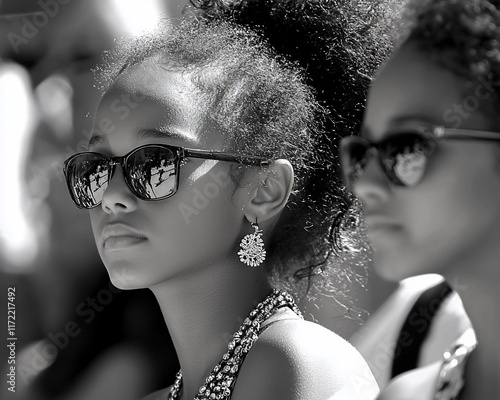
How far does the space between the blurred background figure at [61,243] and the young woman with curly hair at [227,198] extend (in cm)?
99

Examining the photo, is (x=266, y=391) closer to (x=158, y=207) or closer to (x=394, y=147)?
(x=158, y=207)

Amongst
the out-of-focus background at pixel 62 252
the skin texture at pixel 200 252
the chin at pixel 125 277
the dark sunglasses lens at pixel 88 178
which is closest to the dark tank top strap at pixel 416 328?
the out-of-focus background at pixel 62 252

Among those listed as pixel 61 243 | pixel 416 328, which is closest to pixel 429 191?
pixel 416 328

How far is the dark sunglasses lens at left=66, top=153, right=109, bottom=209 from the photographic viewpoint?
2.41 meters

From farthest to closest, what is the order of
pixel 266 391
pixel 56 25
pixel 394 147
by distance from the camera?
1. pixel 56 25
2. pixel 266 391
3. pixel 394 147

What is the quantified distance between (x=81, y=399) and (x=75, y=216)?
0.73 metres

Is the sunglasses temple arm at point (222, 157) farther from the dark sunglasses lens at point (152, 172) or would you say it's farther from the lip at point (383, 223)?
the lip at point (383, 223)

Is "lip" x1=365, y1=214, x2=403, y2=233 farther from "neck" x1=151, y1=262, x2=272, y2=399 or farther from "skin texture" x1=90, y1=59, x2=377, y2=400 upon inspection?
"neck" x1=151, y1=262, x2=272, y2=399

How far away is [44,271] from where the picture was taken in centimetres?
366

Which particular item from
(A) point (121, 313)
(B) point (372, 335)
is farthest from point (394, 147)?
(A) point (121, 313)

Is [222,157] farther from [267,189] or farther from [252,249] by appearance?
[252,249]

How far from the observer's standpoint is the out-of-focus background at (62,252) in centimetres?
357

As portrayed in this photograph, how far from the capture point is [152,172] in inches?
91.7

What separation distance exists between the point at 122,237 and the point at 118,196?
11 centimetres
